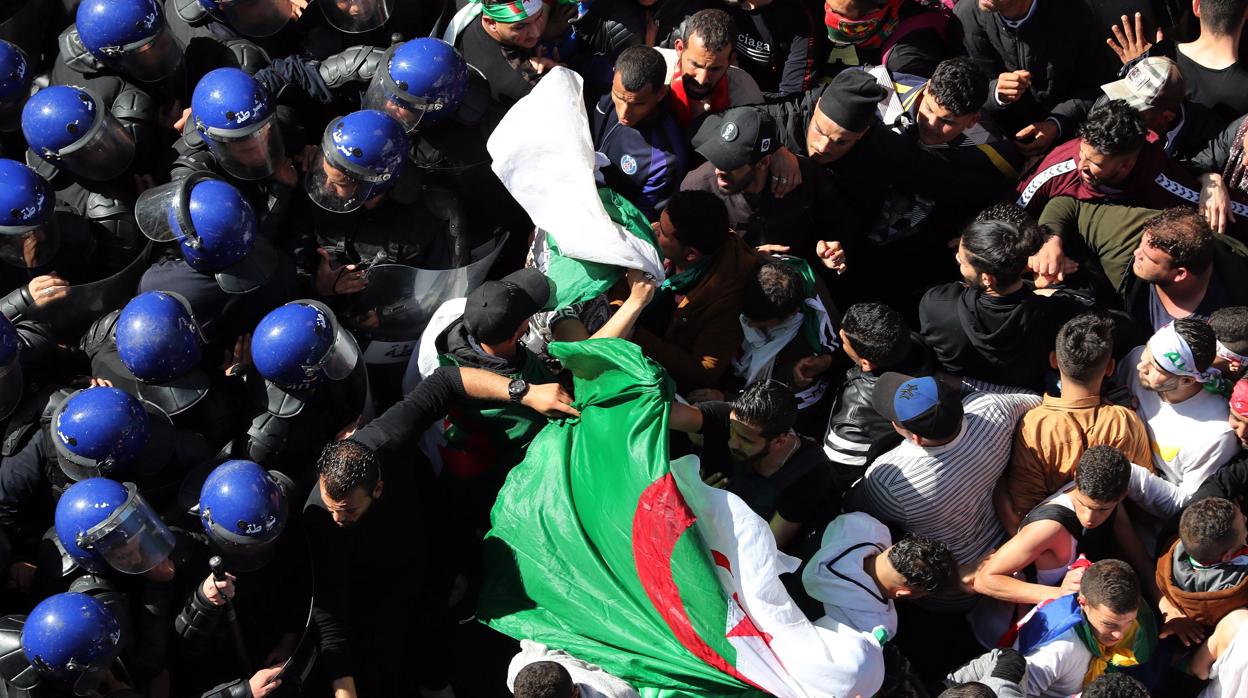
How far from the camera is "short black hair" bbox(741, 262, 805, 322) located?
566cm

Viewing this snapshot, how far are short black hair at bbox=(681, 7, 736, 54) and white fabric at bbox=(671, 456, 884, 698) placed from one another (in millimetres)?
2220

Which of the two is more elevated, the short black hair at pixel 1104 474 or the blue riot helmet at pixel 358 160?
the blue riot helmet at pixel 358 160

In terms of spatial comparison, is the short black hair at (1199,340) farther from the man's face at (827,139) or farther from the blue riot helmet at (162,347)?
the blue riot helmet at (162,347)

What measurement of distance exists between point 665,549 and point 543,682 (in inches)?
28.4

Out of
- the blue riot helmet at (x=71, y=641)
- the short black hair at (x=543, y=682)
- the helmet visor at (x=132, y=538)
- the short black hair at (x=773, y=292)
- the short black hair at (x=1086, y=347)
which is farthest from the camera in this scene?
the short black hair at (x=773, y=292)

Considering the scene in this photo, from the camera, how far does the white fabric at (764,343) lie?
5852mm

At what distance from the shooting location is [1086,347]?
5305 mm

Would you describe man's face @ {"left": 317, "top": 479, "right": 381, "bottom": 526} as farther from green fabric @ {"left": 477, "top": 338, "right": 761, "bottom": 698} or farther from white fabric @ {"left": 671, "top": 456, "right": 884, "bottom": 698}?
white fabric @ {"left": 671, "top": 456, "right": 884, "bottom": 698}

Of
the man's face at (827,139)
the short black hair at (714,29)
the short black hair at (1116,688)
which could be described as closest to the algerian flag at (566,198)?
the short black hair at (714,29)

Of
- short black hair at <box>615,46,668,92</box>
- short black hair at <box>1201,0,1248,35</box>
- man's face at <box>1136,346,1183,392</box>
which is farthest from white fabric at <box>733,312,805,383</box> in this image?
short black hair at <box>1201,0,1248,35</box>

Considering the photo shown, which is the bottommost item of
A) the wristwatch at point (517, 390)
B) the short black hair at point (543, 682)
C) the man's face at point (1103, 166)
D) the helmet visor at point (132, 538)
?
the helmet visor at point (132, 538)

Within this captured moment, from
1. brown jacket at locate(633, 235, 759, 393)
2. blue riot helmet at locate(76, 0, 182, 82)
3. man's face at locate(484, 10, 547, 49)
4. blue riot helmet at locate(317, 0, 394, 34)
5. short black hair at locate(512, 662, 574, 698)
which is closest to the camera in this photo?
short black hair at locate(512, 662, 574, 698)

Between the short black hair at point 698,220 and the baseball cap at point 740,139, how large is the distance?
7.9 inches

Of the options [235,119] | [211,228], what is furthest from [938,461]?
[235,119]
